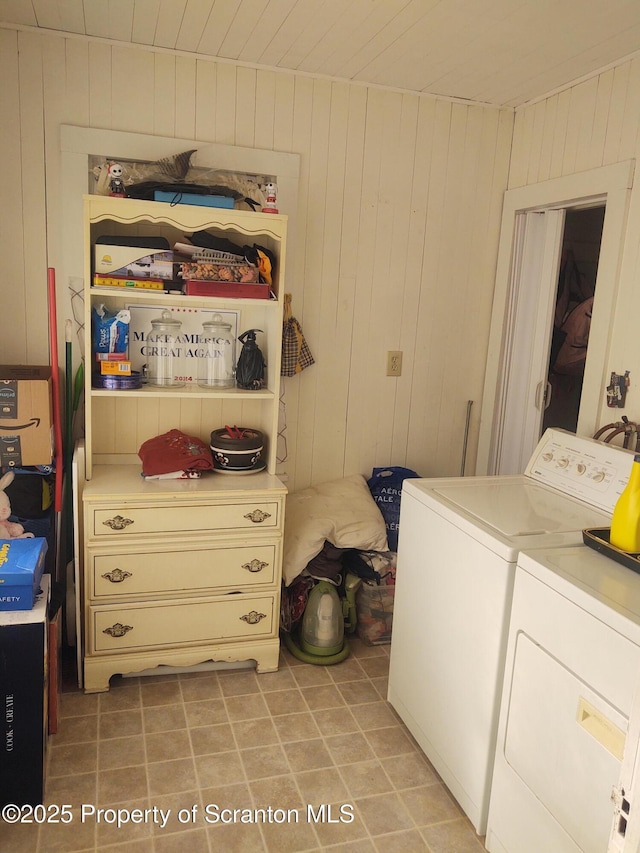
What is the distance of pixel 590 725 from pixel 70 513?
6.83 ft

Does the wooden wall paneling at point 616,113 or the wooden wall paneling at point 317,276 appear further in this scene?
the wooden wall paneling at point 317,276

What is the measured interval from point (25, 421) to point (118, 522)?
50 centimetres

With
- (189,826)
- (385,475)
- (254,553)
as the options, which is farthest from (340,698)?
(385,475)

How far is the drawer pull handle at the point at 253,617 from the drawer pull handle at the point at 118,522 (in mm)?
606

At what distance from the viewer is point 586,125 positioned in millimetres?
2721

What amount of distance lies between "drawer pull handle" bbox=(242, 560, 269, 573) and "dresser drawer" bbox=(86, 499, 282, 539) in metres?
0.14

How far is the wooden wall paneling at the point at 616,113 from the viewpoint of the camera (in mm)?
2520

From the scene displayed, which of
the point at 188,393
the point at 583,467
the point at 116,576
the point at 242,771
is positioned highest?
the point at 188,393

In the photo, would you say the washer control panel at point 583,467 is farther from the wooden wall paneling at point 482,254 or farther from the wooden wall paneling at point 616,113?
the wooden wall paneling at point 616,113

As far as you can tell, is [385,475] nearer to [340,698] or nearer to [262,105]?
[340,698]

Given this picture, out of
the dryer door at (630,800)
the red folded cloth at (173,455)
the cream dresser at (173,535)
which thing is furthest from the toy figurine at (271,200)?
the dryer door at (630,800)

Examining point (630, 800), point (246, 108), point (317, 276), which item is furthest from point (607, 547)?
point (246, 108)

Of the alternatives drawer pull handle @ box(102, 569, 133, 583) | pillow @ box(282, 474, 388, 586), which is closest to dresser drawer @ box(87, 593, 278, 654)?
drawer pull handle @ box(102, 569, 133, 583)

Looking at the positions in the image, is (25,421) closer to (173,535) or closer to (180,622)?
(173,535)
